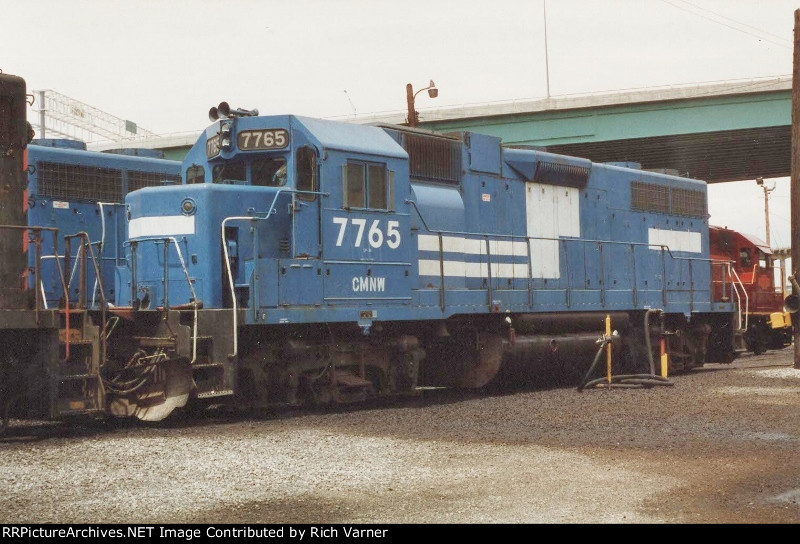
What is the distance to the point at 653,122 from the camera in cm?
3719

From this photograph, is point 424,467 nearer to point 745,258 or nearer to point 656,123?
point 745,258

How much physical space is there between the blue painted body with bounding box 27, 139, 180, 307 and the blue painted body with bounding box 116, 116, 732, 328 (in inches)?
58.5

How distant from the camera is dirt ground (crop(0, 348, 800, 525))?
6293mm

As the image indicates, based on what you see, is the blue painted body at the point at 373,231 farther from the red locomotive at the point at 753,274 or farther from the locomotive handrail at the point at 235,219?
the red locomotive at the point at 753,274

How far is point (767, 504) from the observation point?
21.0 ft

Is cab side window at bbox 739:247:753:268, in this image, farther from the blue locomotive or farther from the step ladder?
the step ladder

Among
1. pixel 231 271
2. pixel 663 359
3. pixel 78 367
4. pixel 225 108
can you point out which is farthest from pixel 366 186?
pixel 663 359

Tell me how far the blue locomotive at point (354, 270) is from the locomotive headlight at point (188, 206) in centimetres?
2

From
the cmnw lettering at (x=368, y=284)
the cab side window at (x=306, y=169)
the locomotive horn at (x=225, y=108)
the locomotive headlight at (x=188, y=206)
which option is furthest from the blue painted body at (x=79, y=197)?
the cmnw lettering at (x=368, y=284)

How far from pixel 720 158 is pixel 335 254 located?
109ft

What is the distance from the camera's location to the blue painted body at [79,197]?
14.0 meters

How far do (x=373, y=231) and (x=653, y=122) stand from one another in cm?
2652

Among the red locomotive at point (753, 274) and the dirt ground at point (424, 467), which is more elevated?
the red locomotive at point (753, 274)

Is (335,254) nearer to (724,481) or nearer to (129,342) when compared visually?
(129,342)
